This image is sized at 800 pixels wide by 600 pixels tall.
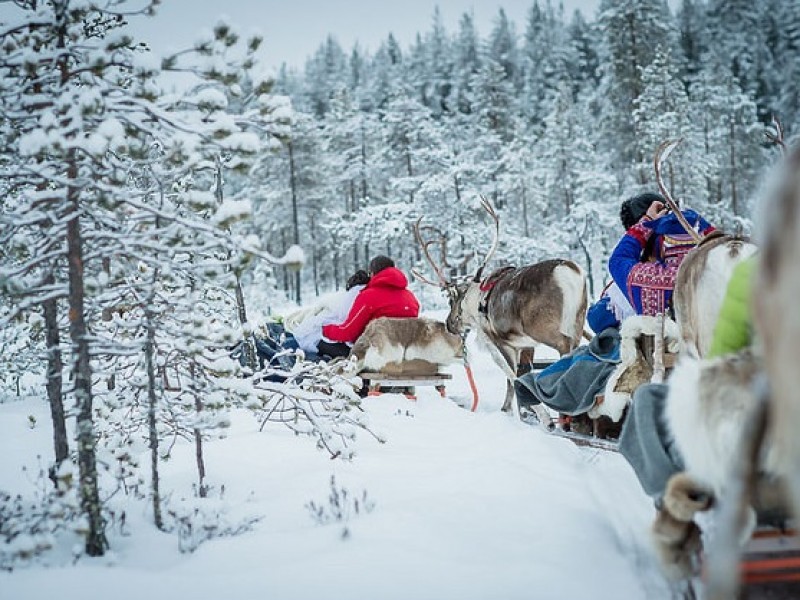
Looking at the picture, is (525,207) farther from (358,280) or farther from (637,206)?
(637,206)

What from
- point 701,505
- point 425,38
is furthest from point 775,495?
point 425,38

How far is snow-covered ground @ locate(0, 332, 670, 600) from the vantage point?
7.70 feet

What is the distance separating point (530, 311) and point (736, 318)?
446cm

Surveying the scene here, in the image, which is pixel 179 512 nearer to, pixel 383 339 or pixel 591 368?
pixel 591 368

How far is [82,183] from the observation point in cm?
256

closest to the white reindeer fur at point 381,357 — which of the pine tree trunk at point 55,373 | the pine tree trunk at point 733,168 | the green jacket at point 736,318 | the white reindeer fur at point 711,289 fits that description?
the white reindeer fur at point 711,289

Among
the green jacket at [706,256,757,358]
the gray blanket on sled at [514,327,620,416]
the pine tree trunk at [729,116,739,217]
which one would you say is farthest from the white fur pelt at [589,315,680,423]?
the pine tree trunk at [729,116,739,217]

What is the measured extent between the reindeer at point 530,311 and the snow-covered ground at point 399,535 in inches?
68.3

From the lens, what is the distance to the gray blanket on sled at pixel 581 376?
16.3 ft

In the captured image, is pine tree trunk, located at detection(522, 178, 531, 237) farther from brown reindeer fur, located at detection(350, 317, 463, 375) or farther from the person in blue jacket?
the person in blue jacket

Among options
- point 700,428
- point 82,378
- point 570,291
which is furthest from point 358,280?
point 700,428

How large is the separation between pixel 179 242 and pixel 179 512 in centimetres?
150

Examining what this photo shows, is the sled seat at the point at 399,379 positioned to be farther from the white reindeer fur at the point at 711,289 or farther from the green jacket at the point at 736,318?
the green jacket at the point at 736,318

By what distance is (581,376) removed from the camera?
507 cm
